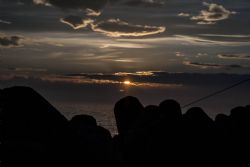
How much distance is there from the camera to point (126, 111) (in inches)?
1094

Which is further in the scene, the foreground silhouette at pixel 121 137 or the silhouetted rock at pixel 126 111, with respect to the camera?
the silhouetted rock at pixel 126 111

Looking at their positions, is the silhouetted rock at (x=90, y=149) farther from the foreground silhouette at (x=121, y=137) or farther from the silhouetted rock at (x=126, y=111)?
the silhouetted rock at (x=126, y=111)

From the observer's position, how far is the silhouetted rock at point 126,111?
2742cm

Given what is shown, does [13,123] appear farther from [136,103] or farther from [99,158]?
[136,103]

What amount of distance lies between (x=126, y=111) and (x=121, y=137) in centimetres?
320

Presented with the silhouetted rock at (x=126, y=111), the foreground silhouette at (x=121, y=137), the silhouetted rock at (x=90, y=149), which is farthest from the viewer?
the silhouetted rock at (x=126, y=111)

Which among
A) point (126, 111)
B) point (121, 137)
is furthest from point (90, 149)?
point (126, 111)

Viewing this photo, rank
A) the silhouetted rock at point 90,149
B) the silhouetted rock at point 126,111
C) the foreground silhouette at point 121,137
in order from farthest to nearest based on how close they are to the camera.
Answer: the silhouetted rock at point 126,111
the silhouetted rock at point 90,149
the foreground silhouette at point 121,137

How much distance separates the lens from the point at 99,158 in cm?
1517

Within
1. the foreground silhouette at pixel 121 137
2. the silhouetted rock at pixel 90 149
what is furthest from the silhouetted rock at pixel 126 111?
the silhouetted rock at pixel 90 149

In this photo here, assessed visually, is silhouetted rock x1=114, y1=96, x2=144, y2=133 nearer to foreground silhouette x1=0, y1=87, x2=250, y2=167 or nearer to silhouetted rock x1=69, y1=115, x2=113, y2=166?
foreground silhouette x1=0, y1=87, x2=250, y2=167

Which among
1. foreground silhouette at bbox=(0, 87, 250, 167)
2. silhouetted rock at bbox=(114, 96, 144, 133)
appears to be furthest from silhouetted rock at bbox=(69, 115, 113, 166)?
silhouetted rock at bbox=(114, 96, 144, 133)

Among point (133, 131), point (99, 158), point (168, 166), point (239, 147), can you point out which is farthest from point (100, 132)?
point (239, 147)

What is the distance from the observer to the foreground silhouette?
14.5 m
